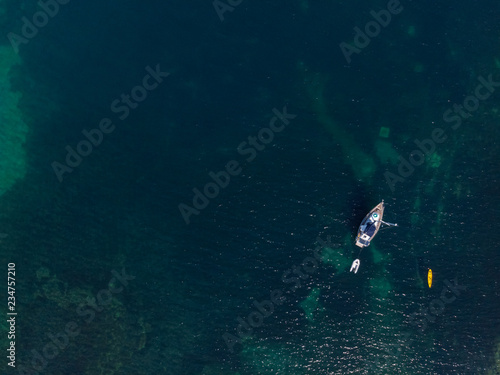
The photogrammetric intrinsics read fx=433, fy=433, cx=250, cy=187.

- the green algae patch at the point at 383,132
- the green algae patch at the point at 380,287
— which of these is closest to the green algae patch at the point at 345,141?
the green algae patch at the point at 383,132

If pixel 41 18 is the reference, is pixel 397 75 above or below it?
below

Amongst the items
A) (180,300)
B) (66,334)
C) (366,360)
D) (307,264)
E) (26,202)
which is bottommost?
(366,360)

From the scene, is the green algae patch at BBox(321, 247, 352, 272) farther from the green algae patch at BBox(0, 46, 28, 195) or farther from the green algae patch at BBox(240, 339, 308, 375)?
the green algae patch at BBox(0, 46, 28, 195)

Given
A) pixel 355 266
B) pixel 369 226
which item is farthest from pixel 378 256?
pixel 369 226

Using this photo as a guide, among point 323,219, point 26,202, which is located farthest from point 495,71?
point 26,202

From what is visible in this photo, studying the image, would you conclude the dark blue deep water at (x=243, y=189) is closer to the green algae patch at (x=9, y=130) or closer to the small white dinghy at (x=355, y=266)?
the green algae patch at (x=9, y=130)

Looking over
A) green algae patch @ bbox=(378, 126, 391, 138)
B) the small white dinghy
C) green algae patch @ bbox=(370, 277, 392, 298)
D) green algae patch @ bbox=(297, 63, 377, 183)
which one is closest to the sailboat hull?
the small white dinghy

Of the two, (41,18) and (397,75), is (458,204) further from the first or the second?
(41,18)
